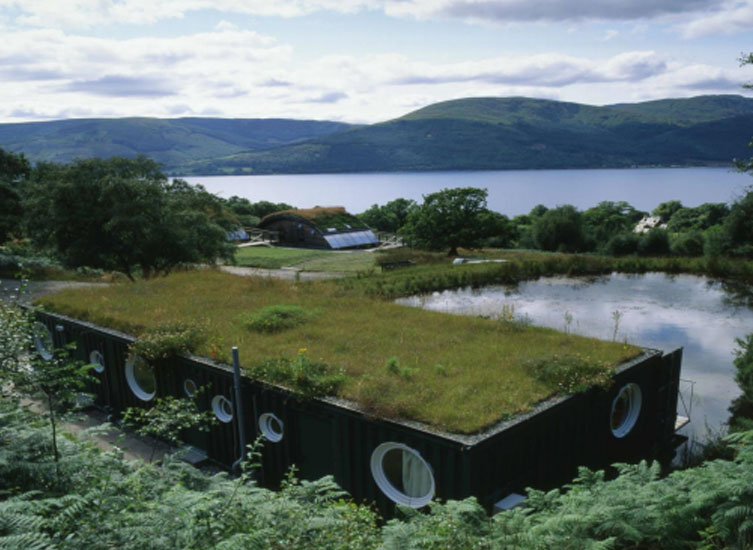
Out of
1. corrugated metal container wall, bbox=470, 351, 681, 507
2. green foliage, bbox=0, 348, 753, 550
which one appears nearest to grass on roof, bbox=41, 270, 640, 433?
corrugated metal container wall, bbox=470, 351, 681, 507

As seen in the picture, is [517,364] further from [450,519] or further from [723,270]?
[723,270]

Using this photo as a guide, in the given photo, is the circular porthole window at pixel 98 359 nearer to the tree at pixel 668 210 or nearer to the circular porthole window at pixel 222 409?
the circular porthole window at pixel 222 409

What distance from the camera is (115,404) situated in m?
14.0

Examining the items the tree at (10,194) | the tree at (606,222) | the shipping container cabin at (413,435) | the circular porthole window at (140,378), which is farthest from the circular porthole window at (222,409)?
the tree at (606,222)

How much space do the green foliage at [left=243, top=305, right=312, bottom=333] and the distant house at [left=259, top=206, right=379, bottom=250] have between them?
5333 centimetres

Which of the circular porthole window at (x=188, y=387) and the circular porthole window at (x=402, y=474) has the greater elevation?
the circular porthole window at (x=188, y=387)

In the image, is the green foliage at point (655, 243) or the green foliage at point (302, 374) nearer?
the green foliage at point (302, 374)

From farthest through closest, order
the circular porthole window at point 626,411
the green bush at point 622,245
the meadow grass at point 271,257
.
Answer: the green bush at point 622,245
the meadow grass at point 271,257
the circular porthole window at point 626,411

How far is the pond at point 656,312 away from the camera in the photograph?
15.1 meters

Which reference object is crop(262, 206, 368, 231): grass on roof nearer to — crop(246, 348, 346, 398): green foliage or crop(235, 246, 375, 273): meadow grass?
crop(235, 246, 375, 273): meadow grass

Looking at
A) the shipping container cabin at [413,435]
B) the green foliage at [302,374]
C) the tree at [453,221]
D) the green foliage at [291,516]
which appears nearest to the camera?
the green foliage at [291,516]

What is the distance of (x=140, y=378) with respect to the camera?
13.4 metres

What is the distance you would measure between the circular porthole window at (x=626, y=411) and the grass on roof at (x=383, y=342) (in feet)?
2.82

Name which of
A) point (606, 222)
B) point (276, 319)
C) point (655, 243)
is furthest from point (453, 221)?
point (606, 222)
